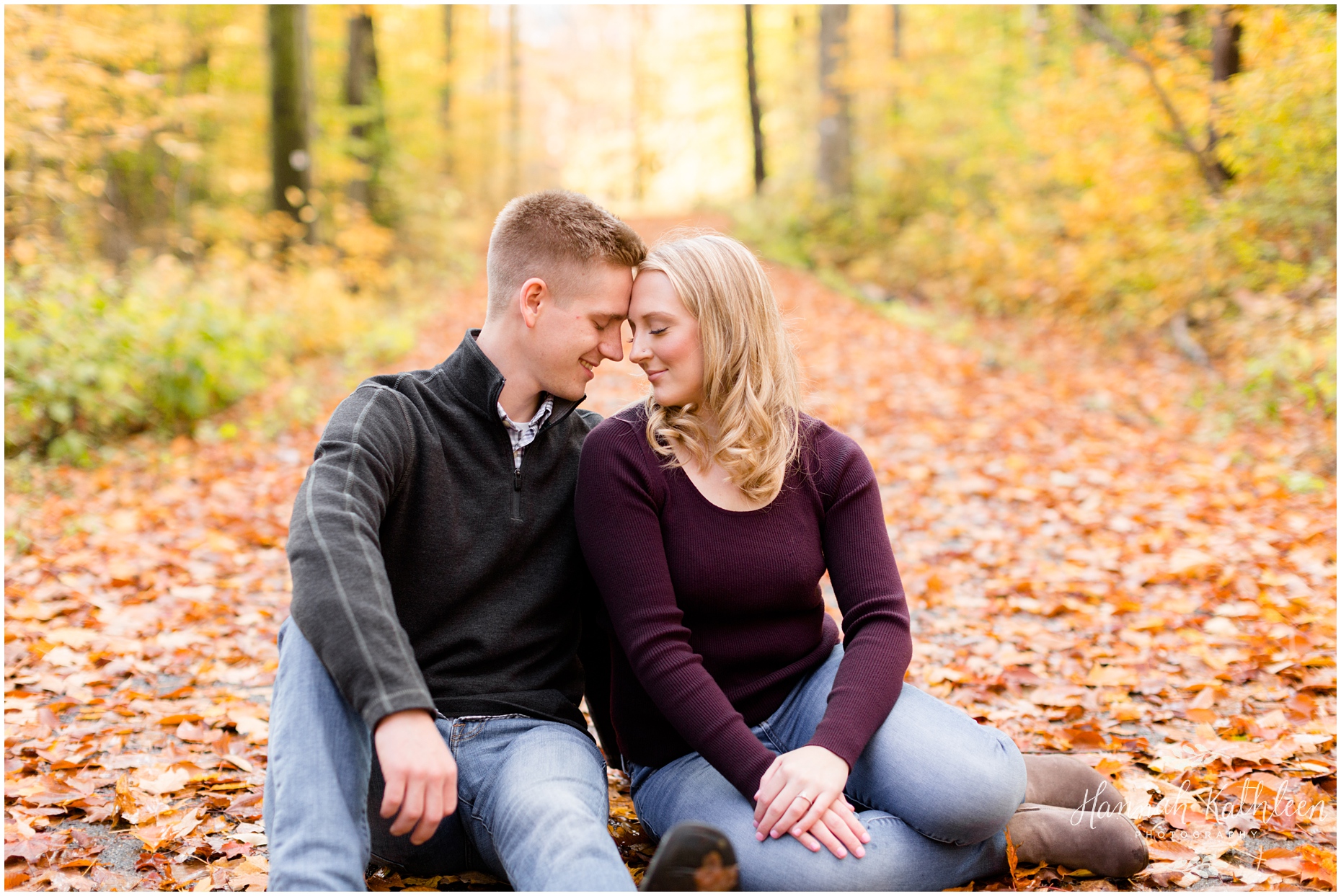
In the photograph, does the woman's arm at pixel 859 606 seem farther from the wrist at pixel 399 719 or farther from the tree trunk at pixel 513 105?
the tree trunk at pixel 513 105

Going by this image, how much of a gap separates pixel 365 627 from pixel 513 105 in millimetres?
27930

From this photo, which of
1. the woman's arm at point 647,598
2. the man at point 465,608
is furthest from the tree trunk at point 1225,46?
the woman's arm at point 647,598

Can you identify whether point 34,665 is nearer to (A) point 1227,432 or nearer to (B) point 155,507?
(B) point 155,507

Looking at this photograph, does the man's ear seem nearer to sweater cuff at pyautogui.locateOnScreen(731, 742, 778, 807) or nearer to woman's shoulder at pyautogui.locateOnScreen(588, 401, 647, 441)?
woman's shoulder at pyautogui.locateOnScreen(588, 401, 647, 441)

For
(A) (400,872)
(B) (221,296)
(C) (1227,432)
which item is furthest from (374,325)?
(A) (400,872)

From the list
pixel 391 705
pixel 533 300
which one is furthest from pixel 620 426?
pixel 391 705

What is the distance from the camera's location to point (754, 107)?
22875mm

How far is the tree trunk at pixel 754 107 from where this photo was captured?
22719 mm

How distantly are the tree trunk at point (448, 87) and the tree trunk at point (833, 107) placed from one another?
7839 millimetres

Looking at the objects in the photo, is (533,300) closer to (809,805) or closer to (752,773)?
(752,773)

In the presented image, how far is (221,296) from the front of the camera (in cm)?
864

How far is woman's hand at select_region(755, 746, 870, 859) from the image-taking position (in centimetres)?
200

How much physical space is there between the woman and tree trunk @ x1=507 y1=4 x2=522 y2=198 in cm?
2588

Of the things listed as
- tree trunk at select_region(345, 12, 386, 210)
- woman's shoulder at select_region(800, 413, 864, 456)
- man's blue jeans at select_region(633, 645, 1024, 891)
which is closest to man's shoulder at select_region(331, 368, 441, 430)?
woman's shoulder at select_region(800, 413, 864, 456)
